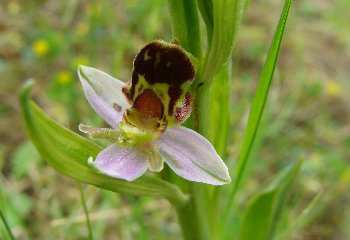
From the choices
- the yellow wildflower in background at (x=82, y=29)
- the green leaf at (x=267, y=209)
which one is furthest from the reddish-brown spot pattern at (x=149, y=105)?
the yellow wildflower in background at (x=82, y=29)

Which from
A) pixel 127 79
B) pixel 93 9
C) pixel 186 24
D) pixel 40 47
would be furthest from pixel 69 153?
pixel 127 79

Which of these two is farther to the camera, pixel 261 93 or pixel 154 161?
pixel 261 93

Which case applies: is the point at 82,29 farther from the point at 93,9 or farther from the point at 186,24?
the point at 186,24

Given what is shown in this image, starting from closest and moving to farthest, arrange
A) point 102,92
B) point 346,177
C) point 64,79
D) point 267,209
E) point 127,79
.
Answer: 1. point 102,92
2. point 267,209
3. point 346,177
4. point 64,79
5. point 127,79

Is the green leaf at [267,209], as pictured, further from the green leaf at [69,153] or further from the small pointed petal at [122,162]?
the small pointed petal at [122,162]

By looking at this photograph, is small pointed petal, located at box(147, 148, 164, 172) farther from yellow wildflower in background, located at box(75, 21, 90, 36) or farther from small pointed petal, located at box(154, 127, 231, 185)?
yellow wildflower in background, located at box(75, 21, 90, 36)

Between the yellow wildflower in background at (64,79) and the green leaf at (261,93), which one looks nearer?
the green leaf at (261,93)
